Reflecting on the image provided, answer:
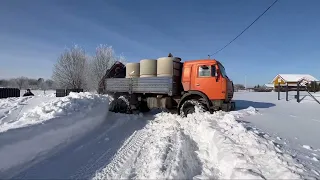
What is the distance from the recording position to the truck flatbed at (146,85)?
1229 centimetres

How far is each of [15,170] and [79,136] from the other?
2.93 meters

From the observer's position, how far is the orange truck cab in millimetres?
11609

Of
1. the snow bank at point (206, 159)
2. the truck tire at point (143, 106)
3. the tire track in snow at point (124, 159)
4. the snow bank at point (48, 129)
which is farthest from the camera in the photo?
the truck tire at point (143, 106)

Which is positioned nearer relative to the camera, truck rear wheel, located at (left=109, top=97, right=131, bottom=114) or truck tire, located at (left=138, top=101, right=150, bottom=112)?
truck rear wheel, located at (left=109, top=97, right=131, bottom=114)

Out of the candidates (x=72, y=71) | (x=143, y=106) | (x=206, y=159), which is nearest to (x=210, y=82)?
(x=143, y=106)

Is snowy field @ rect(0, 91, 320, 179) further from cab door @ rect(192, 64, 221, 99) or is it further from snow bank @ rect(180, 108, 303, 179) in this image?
cab door @ rect(192, 64, 221, 99)

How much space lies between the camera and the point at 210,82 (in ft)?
38.6

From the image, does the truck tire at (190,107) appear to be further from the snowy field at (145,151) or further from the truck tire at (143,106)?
the snowy field at (145,151)

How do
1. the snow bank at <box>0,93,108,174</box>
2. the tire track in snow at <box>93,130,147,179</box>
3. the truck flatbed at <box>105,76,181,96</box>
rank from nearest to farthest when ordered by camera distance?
→ the tire track in snow at <box>93,130,147,179</box> → the snow bank at <box>0,93,108,174</box> → the truck flatbed at <box>105,76,181,96</box>

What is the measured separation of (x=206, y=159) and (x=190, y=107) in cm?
663

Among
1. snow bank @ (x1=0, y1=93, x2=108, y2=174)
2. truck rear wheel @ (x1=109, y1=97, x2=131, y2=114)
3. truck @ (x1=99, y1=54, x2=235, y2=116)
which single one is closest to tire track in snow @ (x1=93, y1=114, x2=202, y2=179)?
snow bank @ (x1=0, y1=93, x2=108, y2=174)

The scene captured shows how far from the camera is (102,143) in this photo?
7098 mm

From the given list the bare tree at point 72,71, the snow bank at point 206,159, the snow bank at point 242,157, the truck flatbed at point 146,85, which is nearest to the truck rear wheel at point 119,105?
the truck flatbed at point 146,85

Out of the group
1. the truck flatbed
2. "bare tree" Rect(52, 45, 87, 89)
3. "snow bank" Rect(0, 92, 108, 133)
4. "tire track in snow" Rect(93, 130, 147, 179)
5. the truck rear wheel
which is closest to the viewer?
"tire track in snow" Rect(93, 130, 147, 179)
